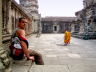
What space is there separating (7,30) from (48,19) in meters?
43.8

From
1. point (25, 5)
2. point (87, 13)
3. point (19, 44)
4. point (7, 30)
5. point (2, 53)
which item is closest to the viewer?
point (2, 53)

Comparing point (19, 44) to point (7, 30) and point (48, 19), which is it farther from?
point (48, 19)

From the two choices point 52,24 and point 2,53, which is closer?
point 2,53

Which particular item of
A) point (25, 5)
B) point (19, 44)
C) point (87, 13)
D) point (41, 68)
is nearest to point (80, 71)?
point (41, 68)

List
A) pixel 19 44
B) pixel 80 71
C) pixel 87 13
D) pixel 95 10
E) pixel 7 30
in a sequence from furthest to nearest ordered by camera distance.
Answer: pixel 87 13 < pixel 95 10 < pixel 7 30 < pixel 80 71 < pixel 19 44

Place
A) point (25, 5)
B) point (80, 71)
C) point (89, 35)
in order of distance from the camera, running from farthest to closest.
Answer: point (25, 5) → point (89, 35) → point (80, 71)

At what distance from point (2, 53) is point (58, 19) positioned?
50.7 meters

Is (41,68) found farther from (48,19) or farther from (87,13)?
Answer: (48,19)

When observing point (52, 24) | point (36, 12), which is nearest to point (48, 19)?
point (52, 24)

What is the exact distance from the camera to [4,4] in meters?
8.86

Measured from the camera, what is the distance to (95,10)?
25.4m

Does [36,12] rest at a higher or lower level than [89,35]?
higher

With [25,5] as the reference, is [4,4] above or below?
below

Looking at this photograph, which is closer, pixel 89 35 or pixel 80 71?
pixel 80 71
